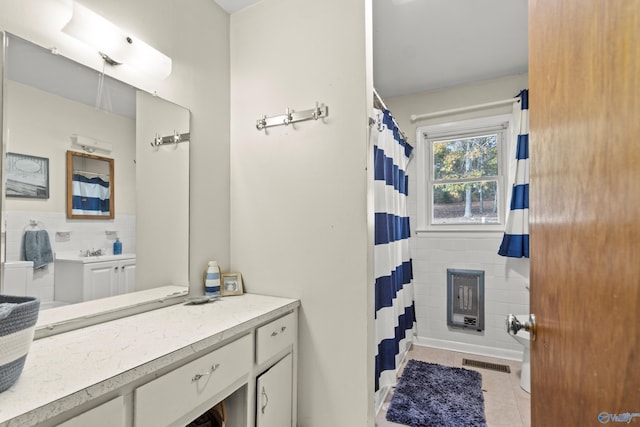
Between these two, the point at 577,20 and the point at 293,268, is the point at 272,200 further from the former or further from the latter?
the point at 577,20

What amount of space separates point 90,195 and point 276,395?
116cm

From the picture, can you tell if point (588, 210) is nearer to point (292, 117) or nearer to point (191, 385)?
point (191, 385)

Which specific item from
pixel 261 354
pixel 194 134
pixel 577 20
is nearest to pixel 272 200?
pixel 194 134

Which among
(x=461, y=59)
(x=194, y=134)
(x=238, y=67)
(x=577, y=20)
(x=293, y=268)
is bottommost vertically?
(x=293, y=268)

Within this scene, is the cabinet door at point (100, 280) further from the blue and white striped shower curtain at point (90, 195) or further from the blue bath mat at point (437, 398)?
the blue bath mat at point (437, 398)

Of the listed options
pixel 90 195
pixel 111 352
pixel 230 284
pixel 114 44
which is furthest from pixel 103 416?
pixel 114 44

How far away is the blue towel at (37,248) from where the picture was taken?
1.01 m

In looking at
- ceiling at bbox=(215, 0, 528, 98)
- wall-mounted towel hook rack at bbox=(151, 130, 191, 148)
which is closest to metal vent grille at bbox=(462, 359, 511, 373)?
ceiling at bbox=(215, 0, 528, 98)

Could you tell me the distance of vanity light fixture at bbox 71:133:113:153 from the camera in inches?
45.1

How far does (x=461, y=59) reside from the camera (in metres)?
2.45

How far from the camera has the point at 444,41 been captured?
2223 millimetres

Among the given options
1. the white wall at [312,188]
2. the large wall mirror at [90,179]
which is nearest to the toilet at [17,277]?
the large wall mirror at [90,179]

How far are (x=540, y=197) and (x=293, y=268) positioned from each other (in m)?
1.15

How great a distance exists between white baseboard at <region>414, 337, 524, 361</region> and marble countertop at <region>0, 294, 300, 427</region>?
6.96ft
